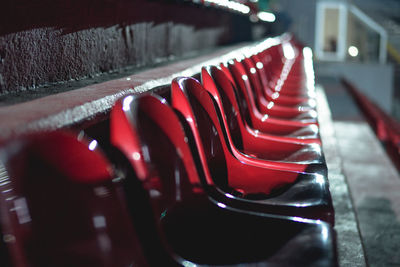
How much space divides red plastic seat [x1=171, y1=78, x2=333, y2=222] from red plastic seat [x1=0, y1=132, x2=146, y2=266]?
52 cm

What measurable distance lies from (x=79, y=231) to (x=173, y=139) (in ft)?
1.56

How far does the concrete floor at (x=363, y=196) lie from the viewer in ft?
7.65

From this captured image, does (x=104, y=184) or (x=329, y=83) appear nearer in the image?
(x=104, y=184)

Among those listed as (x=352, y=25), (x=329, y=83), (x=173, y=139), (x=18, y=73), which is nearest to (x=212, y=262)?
(x=173, y=139)

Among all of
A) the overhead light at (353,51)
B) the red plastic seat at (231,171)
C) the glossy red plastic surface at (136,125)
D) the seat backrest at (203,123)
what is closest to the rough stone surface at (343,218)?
the red plastic seat at (231,171)

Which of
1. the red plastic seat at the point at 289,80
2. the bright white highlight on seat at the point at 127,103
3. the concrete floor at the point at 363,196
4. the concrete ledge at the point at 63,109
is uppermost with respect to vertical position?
the bright white highlight on seat at the point at 127,103

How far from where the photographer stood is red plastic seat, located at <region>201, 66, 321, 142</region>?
1850 mm

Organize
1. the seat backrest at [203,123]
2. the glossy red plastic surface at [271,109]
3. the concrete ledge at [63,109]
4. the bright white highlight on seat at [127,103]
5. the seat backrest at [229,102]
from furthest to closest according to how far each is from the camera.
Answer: the glossy red plastic surface at [271,109], the seat backrest at [229,102], the seat backrest at [203,123], the bright white highlight on seat at [127,103], the concrete ledge at [63,109]

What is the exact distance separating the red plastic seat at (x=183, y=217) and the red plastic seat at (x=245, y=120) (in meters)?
0.51

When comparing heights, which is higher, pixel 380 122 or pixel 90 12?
pixel 90 12

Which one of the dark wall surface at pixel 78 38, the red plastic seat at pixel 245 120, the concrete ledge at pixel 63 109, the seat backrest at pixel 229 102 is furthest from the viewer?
the seat backrest at pixel 229 102

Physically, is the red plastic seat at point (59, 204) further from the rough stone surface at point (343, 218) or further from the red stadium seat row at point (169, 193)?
the rough stone surface at point (343, 218)

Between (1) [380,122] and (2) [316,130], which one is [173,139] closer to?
(2) [316,130]

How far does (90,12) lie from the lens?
2.07m
